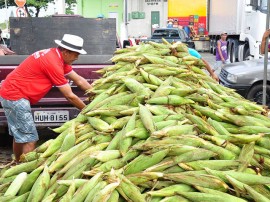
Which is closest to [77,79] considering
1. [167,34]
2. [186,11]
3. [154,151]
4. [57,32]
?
[57,32]

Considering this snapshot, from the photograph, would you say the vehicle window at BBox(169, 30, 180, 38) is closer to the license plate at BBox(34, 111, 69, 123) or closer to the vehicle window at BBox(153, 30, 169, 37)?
the vehicle window at BBox(153, 30, 169, 37)

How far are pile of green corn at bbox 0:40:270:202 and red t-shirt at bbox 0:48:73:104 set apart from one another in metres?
1.44

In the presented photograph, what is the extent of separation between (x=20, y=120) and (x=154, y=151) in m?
3.45

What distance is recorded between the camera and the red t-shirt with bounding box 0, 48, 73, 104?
6121 mm

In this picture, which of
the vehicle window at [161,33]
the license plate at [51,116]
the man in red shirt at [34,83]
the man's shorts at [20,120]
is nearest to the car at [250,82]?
the license plate at [51,116]

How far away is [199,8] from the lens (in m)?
43.2

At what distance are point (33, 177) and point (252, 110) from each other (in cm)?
194

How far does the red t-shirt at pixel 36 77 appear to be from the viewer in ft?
20.1

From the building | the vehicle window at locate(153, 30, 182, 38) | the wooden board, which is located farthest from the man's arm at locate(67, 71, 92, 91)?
the building

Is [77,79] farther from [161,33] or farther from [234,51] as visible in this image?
[161,33]

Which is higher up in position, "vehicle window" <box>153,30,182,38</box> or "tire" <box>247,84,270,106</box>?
"vehicle window" <box>153,30,182,38</box>

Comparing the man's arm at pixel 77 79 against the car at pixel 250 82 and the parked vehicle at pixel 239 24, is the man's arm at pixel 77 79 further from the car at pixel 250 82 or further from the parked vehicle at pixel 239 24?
the parked vehicle at pixel 239 24

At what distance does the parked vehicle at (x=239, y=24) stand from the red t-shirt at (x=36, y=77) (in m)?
11.5

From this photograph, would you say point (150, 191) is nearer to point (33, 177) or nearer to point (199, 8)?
point (33, 177)
